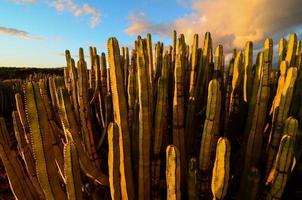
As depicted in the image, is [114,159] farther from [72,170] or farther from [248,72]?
[248,72]

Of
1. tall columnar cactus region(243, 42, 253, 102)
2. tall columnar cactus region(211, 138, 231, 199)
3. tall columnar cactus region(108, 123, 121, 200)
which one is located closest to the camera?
tall columnar cactus region(211, 138, 231, 199)

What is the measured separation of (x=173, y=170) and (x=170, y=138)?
2.85 feet

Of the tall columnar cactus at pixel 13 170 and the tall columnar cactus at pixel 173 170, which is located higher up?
the tall columnar cactus at pixel 173 170

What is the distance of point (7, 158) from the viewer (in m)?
2.46

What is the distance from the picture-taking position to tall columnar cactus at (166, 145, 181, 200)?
168cm

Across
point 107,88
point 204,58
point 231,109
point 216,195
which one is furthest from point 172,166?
point 107,88

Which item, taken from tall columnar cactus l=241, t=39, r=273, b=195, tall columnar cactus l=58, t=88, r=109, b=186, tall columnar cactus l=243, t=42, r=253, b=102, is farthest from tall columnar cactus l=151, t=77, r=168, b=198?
tall columnar cactus l=243, t=42, r=253, b=102

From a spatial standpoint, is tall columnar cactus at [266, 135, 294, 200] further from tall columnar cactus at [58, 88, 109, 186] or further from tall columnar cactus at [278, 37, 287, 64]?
tall columnar cactus at [278, 37, 287, 64]

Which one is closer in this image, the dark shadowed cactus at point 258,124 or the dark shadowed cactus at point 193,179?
the dark shadowed cactus at point 193,179

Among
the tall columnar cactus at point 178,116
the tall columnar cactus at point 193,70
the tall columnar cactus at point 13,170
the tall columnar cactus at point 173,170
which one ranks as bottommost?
the tall columnar cactus at point 13,170

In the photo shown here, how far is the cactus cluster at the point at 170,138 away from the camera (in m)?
1.84

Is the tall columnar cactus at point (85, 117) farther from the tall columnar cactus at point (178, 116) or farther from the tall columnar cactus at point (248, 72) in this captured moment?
the tall columnar cactus at point (248, 72)

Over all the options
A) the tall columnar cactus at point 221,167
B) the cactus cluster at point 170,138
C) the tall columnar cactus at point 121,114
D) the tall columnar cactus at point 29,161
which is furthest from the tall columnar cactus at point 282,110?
the tall columnar cactus at point 29,161

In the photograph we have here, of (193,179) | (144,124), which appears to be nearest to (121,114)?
(144,124)
